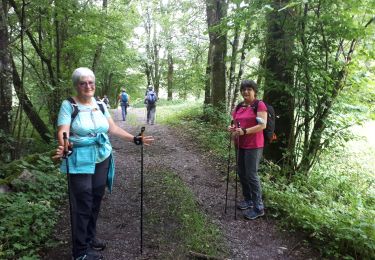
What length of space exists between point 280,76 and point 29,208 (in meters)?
5.50

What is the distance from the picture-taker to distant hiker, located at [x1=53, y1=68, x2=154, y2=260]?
140 inches

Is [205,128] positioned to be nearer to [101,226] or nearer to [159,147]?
[159,147]

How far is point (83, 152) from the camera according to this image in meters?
3.62

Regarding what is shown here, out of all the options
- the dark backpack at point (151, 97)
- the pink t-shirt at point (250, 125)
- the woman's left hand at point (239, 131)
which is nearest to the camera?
the woman's left hand at point (239, 131)

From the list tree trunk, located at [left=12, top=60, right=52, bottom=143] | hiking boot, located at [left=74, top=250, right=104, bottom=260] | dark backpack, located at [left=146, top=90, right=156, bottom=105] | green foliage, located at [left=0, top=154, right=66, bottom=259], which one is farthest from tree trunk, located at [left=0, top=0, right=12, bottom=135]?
dark backpack, located at [left=146, top=90, right=156, bottom=105]

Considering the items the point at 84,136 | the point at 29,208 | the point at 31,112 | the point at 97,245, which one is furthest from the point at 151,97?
the point at 84,136

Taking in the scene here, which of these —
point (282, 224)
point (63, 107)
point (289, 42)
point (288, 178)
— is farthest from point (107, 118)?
point (288, 178)

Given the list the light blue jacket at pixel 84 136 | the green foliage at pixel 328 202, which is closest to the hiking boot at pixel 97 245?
the light blue jacket at pixel 84 136

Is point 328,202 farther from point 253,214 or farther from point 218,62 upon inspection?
point 218,62

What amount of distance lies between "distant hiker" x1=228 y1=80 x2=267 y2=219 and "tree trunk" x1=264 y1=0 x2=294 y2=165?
176 centimetres

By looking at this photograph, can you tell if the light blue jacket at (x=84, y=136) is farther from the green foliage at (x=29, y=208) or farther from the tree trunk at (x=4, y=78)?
the tree trunk at (x=4, y=78)

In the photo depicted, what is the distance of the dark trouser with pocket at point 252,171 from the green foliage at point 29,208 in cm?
304

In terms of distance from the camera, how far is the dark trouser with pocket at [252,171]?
5152 millimetres

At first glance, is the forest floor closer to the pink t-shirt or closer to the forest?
the forest
